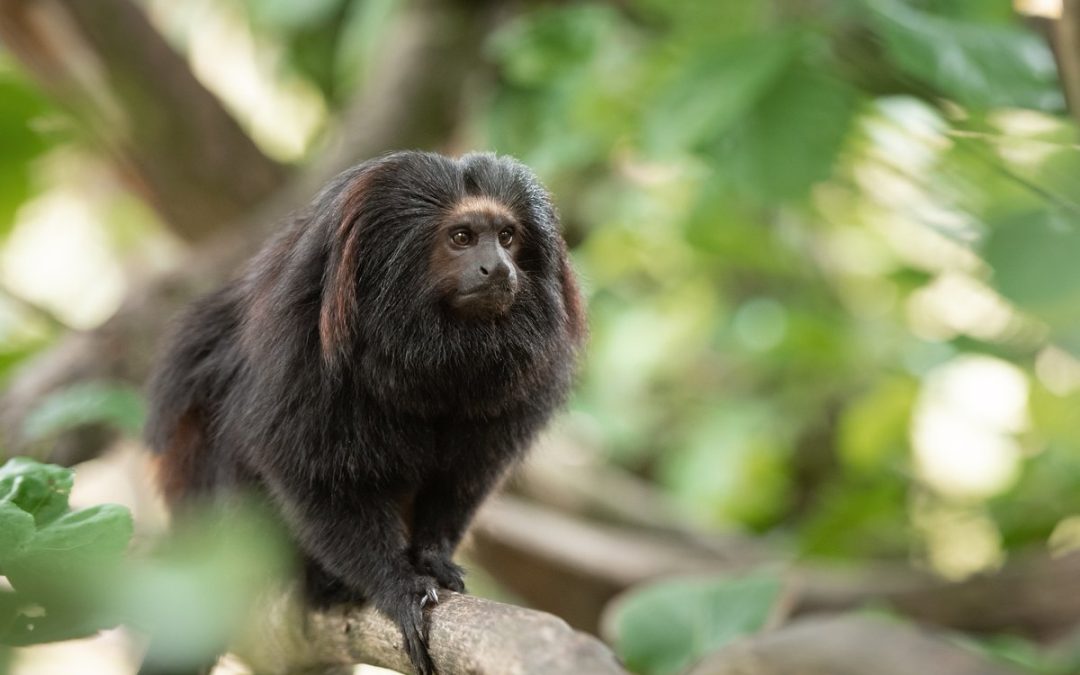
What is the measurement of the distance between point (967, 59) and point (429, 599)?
5.42ft

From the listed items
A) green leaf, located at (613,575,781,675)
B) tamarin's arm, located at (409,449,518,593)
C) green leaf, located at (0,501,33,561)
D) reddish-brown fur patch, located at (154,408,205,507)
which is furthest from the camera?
green leaf, located at (613,575,781,675)

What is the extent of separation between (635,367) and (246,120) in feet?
9.01

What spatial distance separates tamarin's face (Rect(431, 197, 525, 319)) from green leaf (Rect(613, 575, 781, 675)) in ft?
4.80

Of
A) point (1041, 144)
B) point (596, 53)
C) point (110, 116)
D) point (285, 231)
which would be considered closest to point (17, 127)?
point (1041, 144)

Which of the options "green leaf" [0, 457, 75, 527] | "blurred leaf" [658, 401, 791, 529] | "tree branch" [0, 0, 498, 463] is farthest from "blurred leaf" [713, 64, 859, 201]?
"blurred leaf" [658, 401, 791, 529]

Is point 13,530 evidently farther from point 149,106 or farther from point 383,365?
point 149,106

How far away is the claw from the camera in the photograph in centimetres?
241

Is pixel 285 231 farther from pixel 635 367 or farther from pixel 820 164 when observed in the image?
pixel 635 367

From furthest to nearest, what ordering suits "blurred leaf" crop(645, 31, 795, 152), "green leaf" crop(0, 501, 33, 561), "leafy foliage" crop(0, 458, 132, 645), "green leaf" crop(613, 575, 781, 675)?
"green leaf" crop(613, 575, 781, 675) → "blurred leaf" crop(645, 31, 795, 152) → "green leaf" crop(0, 501, 33, 561) → "leafy foliage" crop(0, 458, 132, 645)

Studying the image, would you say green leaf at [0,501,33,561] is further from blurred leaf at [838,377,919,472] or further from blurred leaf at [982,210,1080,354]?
blurred leaf at [838,377,919,472]

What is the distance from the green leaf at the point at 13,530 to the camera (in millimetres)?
1492

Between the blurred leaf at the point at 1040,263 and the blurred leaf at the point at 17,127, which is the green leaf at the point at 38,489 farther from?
the blurred leaf at the point at 1040,263

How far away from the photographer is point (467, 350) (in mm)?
2594

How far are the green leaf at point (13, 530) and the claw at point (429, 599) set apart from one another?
3.30ft
